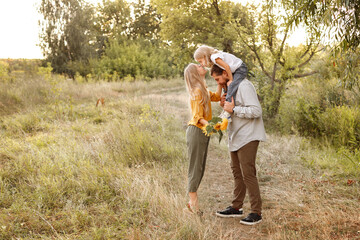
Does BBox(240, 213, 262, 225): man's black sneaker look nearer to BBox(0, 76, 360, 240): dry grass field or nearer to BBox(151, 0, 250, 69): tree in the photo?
BBox(0, 76, 360, 240): dry grass field

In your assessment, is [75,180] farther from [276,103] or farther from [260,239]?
[276,103]

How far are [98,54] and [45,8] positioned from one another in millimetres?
6358

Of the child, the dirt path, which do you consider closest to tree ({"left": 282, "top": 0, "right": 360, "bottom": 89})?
the child

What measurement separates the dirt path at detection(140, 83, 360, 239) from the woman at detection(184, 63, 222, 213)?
1.73 feet

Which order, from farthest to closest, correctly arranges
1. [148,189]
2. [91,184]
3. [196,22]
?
[196,22] < [91,184] < [148,189]

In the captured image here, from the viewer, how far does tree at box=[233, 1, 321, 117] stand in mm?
8227

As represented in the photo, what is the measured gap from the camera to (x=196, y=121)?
3.29 m

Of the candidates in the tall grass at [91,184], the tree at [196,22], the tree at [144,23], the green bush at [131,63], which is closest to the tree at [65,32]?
the green bush at [131,63]

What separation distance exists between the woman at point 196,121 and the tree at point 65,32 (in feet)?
72.3

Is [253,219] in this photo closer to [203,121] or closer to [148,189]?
[203,121]

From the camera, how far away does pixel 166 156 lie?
18.2 ft

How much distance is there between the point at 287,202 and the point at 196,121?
173 centimetres

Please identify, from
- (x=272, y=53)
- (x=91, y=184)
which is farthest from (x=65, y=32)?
(x=91, y=184)

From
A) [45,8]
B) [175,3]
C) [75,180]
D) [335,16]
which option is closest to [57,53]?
[45,8]
